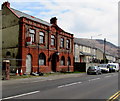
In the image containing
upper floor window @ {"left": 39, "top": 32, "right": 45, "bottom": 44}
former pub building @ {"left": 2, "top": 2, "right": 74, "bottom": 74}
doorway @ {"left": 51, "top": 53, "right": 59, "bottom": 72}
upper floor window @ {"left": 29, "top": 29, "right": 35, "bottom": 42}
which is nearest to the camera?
former pub building @ {"left": 2, "top": 2, "right": 74, "bottom": 74}

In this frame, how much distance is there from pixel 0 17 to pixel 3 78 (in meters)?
17.6

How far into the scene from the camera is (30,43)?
2792 centimetres

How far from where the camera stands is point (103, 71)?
125ft

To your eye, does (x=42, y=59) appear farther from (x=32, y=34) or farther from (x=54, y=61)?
(x=32, y=34)

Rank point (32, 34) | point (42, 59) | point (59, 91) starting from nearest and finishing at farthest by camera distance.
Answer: point (59, 91) → point (32, 34) → point (42, 59)

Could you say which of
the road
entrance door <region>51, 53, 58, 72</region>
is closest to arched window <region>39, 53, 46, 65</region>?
entrance door <region>51, 53, 58, 72</region>

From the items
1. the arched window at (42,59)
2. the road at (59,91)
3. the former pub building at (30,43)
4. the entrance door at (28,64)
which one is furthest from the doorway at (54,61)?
the road at (59,91)

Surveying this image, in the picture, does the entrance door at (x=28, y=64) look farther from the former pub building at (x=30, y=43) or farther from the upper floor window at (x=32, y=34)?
the upper floor window at (x=32, y=34)

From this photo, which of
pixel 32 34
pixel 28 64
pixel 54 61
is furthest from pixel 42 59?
pixel 32 34

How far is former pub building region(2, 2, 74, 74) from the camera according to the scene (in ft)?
91.4

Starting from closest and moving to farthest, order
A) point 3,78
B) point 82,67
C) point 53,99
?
point 53,99 < point 3,78 < point 82,67

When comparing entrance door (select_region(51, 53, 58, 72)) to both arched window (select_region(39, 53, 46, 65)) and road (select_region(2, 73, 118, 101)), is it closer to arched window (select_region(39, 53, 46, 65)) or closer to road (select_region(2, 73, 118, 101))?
arched window (select_region(39, 53, 46, 65))

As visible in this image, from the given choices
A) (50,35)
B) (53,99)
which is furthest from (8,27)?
(53,99)

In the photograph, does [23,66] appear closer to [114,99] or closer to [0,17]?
[0,17]
